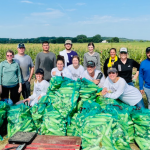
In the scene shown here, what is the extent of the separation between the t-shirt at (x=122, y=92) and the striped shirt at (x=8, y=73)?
8.06 ft

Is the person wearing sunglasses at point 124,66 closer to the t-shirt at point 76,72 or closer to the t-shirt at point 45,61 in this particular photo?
the t-shirt at point 76,72

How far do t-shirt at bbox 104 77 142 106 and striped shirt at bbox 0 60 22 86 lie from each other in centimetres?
246

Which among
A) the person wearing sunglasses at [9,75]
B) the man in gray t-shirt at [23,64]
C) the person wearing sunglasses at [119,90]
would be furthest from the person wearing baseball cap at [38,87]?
the person wearing sunglasses at [119,90]

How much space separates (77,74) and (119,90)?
4.55 feet

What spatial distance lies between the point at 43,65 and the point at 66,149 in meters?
3.12

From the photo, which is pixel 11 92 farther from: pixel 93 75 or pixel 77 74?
pixel 93 75

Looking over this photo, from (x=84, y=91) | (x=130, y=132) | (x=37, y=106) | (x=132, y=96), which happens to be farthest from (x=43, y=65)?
(x=130, y=132)

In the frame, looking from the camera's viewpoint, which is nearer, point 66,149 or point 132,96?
point 66,149

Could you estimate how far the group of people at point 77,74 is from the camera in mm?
3959

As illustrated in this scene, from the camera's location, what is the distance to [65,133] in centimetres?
342

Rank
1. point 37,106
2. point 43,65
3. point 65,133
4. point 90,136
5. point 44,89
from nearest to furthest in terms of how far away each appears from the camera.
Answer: point 90,136 < point 65,133 < point 37,106 < point 44,89 < point 43,65

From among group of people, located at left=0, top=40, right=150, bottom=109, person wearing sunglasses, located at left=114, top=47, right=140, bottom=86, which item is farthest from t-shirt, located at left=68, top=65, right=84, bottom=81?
person wearing sunglasses, located at left=114, top=47, right=140, bottom=86

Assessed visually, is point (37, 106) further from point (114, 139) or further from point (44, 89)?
point (114, 139)

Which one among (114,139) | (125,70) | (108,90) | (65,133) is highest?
(125,70)
